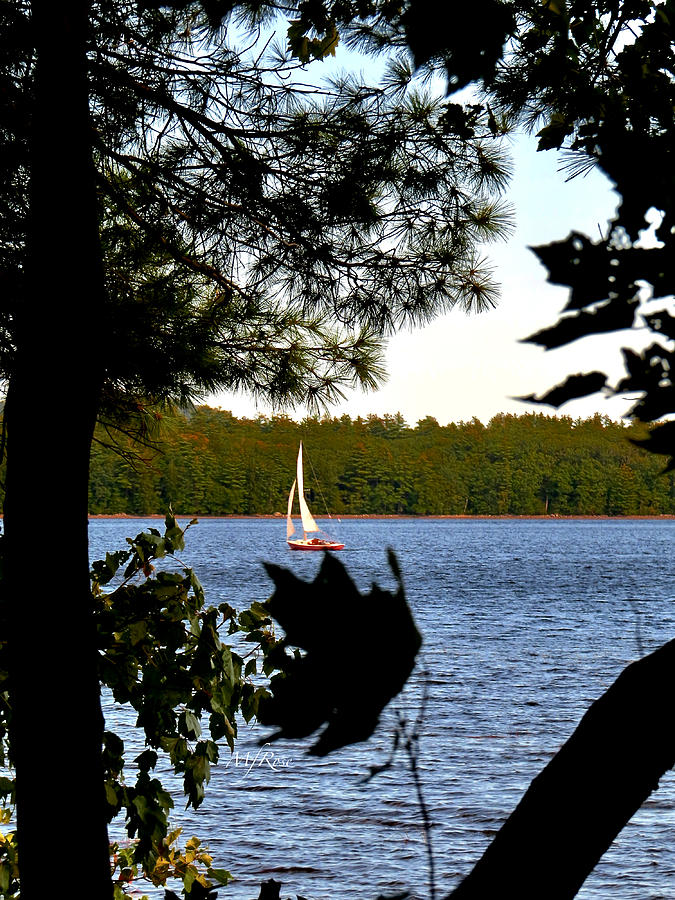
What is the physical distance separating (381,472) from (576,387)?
10290 centimetres

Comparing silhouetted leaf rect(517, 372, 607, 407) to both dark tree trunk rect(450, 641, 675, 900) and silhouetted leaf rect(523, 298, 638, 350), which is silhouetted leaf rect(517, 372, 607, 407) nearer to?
silhouetted leaf rect(523, 298, 638, 350)

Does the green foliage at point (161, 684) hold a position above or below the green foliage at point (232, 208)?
below

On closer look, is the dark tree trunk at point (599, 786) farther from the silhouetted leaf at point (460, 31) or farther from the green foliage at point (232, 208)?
the green foliage at point (232, 208)

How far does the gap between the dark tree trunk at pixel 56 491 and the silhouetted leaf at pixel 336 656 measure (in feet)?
4.53

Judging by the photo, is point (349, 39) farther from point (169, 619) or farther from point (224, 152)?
point (169, 619)

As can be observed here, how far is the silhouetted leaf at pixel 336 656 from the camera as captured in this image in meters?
0.68

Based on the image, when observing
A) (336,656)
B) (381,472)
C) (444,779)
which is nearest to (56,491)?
(336,656)

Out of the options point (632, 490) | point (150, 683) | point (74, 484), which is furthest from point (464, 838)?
point (632, 490)

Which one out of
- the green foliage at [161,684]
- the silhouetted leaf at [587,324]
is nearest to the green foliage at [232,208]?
the green foliage at [161,684]

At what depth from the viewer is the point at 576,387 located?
61cm

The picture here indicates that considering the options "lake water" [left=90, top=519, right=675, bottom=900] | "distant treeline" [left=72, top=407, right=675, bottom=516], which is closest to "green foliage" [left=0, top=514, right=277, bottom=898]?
"lake water" [left=90, top=519, right=675, bottom=900]

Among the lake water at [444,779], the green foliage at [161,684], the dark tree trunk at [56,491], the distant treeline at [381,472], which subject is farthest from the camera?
the distant treeline at [381,472]

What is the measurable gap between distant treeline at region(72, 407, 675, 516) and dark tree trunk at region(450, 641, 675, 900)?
73638 mm

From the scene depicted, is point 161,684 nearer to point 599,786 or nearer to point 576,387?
point 599,786
